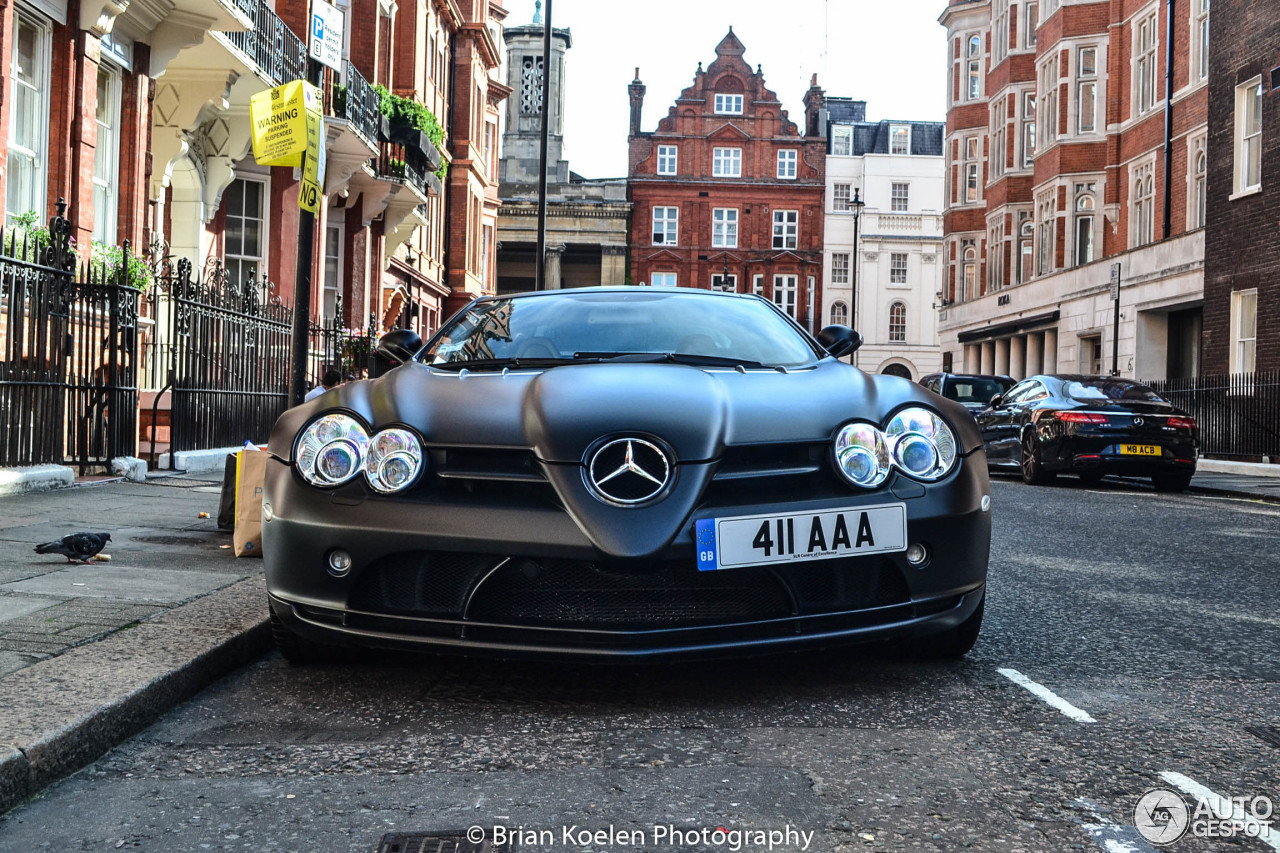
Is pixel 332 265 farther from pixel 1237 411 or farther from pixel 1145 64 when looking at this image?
pixel 1145 64

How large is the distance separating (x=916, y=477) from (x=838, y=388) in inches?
18.1

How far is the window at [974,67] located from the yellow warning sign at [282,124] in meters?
41.3

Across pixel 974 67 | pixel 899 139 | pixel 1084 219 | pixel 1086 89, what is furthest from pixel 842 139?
pixel 1084 219

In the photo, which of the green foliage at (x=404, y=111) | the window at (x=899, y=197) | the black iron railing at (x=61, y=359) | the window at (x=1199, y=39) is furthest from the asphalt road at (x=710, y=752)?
the window at (x=899, y=197)

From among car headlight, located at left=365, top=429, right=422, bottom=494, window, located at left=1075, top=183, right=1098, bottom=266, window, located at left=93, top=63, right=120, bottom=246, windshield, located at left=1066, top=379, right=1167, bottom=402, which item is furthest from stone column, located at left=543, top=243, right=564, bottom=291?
car headlight, located at left=365, top=429, right=422, bottom=494

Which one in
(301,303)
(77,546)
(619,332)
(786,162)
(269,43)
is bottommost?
(77,546)

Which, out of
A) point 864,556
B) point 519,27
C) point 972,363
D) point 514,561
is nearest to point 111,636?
point 514,561

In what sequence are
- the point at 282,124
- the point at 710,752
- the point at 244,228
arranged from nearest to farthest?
the point at 710,752 → the point at 282,124 → the point at 244,228

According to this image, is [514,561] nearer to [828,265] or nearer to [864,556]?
[864,556]

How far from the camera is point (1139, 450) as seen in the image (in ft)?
48.6

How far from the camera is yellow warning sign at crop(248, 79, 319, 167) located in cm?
762

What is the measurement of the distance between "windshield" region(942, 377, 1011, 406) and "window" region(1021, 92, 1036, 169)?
20249 mm

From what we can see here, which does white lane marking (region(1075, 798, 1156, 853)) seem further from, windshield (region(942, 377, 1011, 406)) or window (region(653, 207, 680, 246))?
window (region(653, 207, 680, 246))

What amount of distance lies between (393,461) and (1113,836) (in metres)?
2.20
